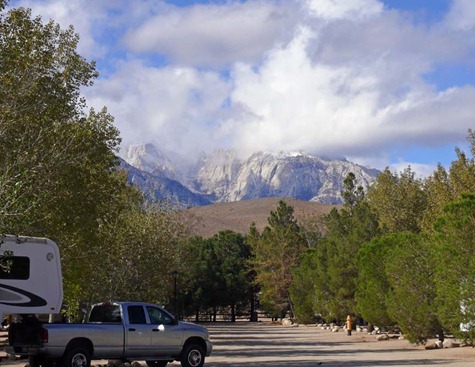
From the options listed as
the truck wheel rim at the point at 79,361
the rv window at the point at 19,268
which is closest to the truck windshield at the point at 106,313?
the truck wheel rim at the point at 79,361

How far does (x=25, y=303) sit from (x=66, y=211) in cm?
795

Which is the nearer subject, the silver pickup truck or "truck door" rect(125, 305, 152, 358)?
the silver pickup truck

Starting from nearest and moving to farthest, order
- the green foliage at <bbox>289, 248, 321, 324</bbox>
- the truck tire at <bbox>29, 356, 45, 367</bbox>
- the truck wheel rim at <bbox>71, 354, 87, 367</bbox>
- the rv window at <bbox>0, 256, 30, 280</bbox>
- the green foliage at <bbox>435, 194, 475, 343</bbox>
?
the rv window at <bbox>0, 256, 30, 280</bbox>
the truck wheel rim at <bbox>71, 354, 87, 367</bbox>
the truck tire at <bbox>29, 356, 45, 367</bbox>
the green foliage at <bbox>435, 194, 475, 343</bbox>
the green foliage at <bbox>289, 248, 321, 324</bbox>

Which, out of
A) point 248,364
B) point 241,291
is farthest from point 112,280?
point 241,291

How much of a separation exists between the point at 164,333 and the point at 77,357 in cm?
271

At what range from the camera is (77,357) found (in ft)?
61.6

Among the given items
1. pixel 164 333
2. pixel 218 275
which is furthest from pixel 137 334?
pixel 218 275

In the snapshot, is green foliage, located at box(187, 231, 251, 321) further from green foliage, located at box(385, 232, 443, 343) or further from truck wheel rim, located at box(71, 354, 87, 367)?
truck wheel rim, located at box(71, 354, 87, 367)

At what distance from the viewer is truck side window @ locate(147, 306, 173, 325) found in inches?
812

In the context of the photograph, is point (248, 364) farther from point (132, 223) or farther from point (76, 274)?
point (132, 223)

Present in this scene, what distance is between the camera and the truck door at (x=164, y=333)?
20375 mm

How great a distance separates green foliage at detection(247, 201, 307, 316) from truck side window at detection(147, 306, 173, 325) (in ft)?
186

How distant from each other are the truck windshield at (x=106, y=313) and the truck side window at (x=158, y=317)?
96 cm

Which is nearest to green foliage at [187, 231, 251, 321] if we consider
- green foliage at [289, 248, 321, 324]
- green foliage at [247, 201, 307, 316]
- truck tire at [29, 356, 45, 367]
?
green foliage at [247, 201, 307, 316]
